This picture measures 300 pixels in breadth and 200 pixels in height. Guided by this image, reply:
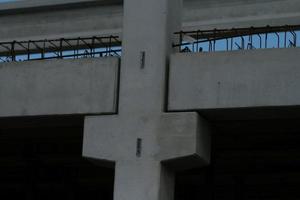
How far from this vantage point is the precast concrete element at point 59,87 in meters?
14.6

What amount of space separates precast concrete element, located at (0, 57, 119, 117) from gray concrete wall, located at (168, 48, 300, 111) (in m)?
1.19

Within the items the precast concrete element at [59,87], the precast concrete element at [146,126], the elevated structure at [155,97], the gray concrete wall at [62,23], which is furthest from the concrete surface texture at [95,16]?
the precast concrete element at [59,87]

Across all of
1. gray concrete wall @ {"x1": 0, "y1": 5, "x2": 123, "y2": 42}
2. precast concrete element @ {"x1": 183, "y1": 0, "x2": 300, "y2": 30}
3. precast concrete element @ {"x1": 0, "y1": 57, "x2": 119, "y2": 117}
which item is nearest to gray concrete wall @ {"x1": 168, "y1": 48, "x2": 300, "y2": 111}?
precast concrete element @ {"x1": 0, "y1": 57, "x2": 119, "y2": 117}

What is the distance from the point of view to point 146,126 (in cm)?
1409

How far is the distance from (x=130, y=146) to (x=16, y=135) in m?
4.81

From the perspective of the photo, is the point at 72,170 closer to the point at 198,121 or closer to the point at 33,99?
the point at 33,99

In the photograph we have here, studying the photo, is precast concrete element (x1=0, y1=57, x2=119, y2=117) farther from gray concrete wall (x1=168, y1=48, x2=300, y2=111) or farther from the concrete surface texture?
the concrete surface texture

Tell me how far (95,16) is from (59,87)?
9622 millimetres

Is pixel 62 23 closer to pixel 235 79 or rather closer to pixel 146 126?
pixel 146 126

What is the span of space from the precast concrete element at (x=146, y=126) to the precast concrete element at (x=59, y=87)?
25 cm

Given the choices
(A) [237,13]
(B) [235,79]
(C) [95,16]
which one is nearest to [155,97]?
(B) [235,79]

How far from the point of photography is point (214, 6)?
2305 centimetres

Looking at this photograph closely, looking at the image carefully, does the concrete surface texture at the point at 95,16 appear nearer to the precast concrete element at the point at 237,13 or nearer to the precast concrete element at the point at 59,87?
the precast concrete element at the point at 237,13

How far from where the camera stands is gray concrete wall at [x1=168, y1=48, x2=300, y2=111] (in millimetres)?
13578
